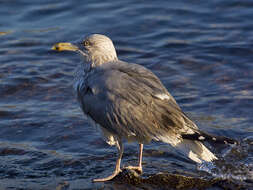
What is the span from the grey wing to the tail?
0.18m

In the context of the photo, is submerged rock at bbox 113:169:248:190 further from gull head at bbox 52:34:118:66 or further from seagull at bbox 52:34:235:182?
gull head at bbox 52:34:118:66

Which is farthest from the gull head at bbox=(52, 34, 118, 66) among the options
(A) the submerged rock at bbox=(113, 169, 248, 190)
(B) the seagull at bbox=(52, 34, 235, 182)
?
(A) the submerged rock at bbox=(113, 169, 248, 190)

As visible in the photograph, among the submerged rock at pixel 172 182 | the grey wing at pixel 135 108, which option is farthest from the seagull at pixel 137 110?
the submerged rock at pixel 172 182

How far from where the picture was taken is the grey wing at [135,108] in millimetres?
5512

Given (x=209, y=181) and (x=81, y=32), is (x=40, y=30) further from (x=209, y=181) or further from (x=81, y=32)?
(x=209, y=181)

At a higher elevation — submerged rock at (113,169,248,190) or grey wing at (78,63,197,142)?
grey wing at (78,63,197,142)

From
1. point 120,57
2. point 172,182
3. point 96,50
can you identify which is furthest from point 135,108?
point 120,57

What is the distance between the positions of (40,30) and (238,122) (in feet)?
18.5

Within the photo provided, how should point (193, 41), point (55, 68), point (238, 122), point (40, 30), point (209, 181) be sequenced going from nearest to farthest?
point (209, 181), point (238, 122), point (55, 68), point (193, 41), point (40, 30)

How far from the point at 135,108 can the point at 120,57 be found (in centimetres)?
461

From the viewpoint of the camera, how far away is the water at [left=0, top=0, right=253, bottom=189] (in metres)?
6.21

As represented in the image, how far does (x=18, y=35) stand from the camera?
11.1 m

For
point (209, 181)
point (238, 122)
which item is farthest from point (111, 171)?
point (238, 122)

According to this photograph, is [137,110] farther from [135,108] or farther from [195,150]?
[195,150]
